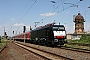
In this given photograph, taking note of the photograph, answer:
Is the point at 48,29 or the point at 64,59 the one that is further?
the point at 48,29

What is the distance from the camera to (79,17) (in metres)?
83.5

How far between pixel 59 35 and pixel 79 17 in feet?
191

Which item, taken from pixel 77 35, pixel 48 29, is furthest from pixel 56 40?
pixel 77 35

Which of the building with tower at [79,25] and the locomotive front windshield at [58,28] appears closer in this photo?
the locomotive front windshield at [58,28]

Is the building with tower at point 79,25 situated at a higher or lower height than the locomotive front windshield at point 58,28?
higher

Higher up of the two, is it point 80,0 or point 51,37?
point 80,0

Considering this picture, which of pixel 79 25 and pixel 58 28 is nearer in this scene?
pixel 58 28

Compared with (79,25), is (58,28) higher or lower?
lower

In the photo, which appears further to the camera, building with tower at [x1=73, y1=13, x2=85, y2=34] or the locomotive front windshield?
building with tower at [x1=73, y1=13, x2=85, y2=34]

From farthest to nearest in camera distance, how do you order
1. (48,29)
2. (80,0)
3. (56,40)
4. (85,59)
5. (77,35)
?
(77,35), (48,29), (56,40), (80,0), (85,59)

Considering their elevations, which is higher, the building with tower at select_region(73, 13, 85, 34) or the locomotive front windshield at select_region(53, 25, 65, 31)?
the building with tower at select_region(73, 13, 85, 34)

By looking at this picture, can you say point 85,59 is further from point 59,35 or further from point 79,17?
point 79,17

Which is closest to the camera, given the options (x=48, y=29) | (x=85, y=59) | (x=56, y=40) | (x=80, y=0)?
(x=85, y=59)

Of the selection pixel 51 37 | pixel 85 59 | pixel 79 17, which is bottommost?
pixel 85 59
